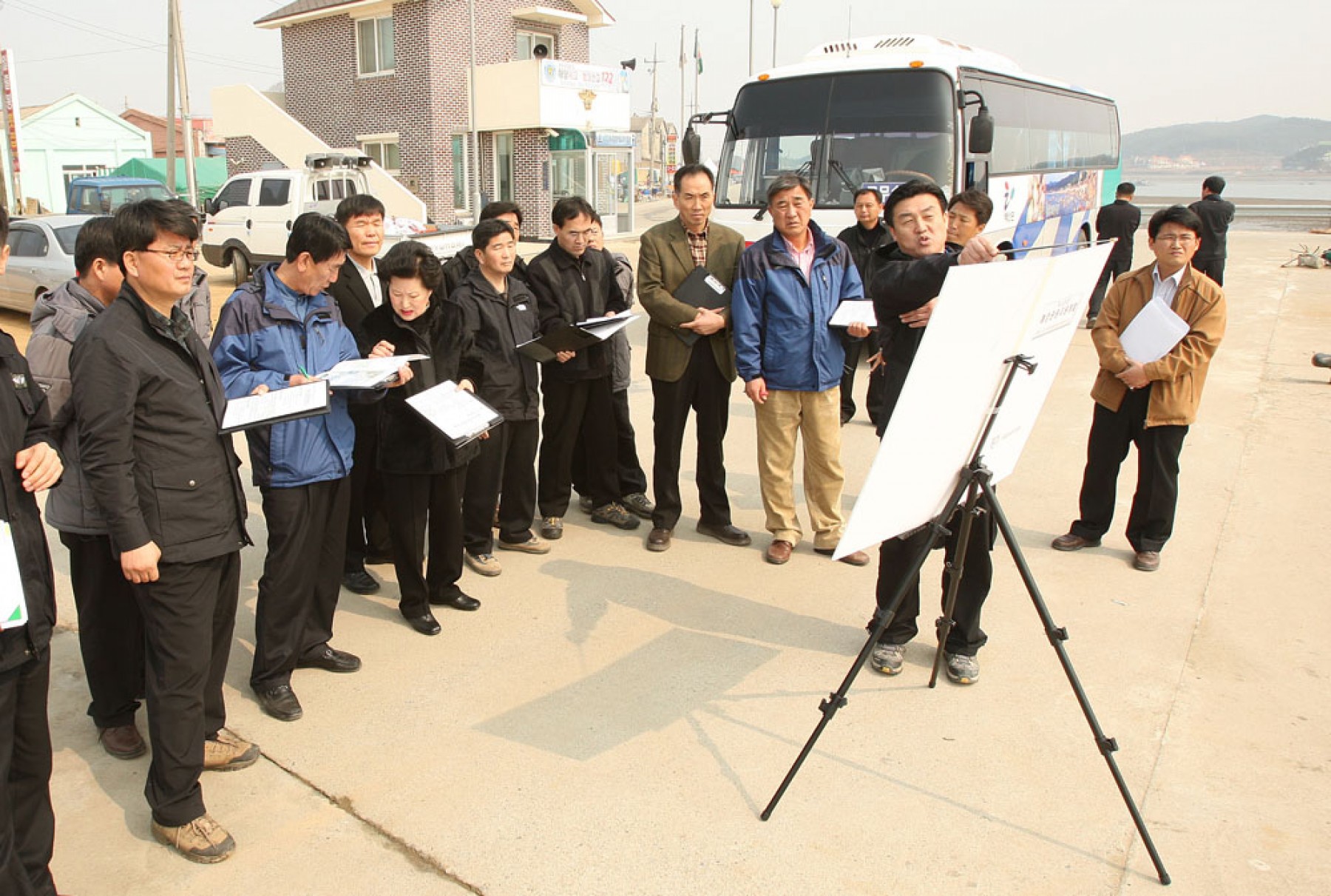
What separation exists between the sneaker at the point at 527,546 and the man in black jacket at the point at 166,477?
233 centimetres

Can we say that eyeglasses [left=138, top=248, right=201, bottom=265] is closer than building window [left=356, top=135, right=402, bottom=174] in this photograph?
Yes

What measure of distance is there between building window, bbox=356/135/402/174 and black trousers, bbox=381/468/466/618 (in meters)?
27.5

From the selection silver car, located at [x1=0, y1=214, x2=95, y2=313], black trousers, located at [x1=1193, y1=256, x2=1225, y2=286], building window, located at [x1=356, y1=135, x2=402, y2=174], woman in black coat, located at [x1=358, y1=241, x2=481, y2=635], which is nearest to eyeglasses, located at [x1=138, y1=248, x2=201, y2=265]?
woman in black coat, located at [x1=358, y1=241, x2=481, y2=635]

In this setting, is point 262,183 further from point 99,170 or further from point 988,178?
point 99,170

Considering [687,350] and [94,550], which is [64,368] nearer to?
[94,550]

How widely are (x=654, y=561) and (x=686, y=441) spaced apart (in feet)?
7.93

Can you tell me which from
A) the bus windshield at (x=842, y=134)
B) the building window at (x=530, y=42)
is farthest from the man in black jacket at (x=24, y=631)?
the building window at (x=530, y=42)

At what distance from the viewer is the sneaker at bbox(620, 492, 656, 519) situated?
586 cm

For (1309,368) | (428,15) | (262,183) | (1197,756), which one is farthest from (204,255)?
(1197,756)

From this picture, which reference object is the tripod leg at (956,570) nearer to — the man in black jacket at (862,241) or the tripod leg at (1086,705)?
the tripod leg at (1086,705)

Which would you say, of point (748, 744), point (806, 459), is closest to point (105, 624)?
point (748, 744)

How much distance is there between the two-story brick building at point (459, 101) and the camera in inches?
1102

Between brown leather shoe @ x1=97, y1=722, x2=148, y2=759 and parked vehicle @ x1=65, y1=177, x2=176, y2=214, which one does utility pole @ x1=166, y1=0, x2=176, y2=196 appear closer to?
parked vehicle @ x1=65, y1=177, x2=176, y2=214

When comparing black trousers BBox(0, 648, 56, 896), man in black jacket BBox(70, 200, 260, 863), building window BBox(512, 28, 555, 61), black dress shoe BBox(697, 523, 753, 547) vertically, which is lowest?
black dress shoe BBox(697, 523, 753, 547)
